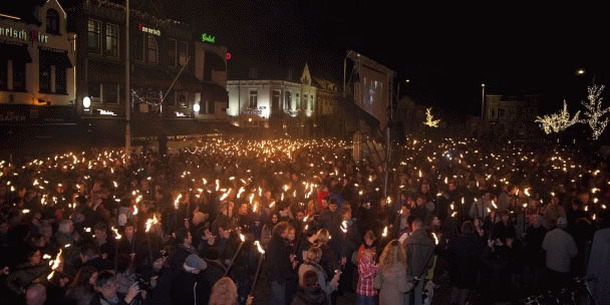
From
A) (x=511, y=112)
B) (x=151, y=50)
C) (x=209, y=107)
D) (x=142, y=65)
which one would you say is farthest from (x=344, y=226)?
(x=511, y=112)

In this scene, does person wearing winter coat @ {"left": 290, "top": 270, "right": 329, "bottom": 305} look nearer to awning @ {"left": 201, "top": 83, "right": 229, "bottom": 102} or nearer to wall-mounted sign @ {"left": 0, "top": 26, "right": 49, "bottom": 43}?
wall-mounted sign @ {"left": 0, "top": 26, "right": 49, "bottom": 43}

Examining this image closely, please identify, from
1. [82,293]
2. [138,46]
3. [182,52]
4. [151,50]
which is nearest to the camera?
[82,293]

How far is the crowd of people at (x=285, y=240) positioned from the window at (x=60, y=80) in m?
9.13

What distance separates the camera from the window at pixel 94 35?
84.9 feet

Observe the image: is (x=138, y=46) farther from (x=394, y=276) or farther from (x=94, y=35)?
(x=394, y=276)

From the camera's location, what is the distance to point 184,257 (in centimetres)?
691

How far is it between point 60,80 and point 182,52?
30.2 feet

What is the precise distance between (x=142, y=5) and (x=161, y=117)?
244 inches

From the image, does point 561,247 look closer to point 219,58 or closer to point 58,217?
point 58,217

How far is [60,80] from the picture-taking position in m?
24.1

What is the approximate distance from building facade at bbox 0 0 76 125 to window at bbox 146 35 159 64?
524 centimetres

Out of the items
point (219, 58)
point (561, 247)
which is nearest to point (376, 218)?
point (561, 247)

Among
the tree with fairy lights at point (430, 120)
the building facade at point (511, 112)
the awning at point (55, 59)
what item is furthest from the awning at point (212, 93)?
the building facade at point (511, 112)

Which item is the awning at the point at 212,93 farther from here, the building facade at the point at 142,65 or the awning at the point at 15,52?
the awning at the point at 15,52
